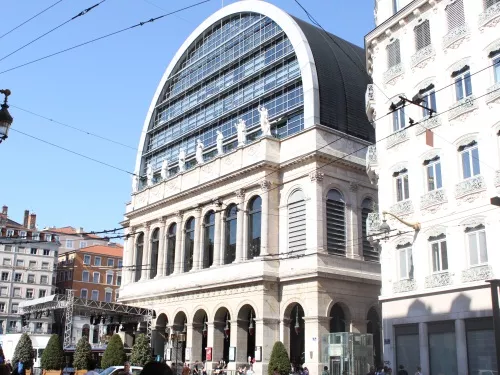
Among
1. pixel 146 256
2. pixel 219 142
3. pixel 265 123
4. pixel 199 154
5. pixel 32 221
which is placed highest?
pixel 32 221

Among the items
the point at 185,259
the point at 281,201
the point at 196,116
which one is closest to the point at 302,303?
the point at 281,201

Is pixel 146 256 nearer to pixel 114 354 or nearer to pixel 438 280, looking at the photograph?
pixel 114 354

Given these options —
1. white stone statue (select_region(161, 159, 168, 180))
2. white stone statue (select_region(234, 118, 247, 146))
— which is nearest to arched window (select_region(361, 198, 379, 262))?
white stone statue (select_region(234, 118, 247, 146))

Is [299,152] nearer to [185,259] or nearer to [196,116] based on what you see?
[185,259]

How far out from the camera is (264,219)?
40.9 meters

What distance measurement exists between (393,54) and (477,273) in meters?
11.4

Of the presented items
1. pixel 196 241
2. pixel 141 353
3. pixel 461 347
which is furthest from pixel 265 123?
pixel 461 347

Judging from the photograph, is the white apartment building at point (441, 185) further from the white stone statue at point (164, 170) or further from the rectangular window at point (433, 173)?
the white stone statue at point (164, 170)

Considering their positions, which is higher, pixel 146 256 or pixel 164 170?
pixel 164 170

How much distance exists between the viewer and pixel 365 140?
4303cm

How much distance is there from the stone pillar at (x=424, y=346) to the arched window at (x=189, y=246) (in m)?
24.2

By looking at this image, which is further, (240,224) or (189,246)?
(189,246)

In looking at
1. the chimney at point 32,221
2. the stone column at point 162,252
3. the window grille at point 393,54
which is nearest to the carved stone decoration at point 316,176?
the window grille at point 393,54

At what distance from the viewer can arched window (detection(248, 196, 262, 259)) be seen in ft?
137
